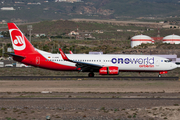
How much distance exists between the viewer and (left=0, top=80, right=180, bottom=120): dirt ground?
18938 mm

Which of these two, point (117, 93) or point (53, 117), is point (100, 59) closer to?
point (117, 93)

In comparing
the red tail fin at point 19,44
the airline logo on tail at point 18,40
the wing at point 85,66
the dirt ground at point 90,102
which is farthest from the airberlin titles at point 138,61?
the airline logo on tail at point 18,40

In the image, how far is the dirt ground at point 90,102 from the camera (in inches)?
746

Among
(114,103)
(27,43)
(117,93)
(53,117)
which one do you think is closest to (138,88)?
(117,93)

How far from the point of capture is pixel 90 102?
22.8 meters

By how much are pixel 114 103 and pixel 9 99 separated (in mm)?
8298

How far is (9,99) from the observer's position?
2381cm

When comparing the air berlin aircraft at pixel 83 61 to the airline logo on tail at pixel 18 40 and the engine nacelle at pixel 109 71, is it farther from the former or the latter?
the engine nacelle at pixel 109 71

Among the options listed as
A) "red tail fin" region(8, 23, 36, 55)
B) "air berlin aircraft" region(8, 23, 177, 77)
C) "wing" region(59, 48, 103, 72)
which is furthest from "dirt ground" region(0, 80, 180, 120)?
"red tail fin" region(8, 23, 36, 55)

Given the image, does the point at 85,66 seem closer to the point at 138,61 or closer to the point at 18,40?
the point at 138,61

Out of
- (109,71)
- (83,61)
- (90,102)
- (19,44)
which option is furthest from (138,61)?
(90,102)

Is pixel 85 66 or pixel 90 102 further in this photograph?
pixel 85 66

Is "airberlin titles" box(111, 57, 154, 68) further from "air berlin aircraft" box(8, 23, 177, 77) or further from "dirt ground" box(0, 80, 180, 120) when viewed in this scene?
"dirt ground" box(0, 80, 180, 120)

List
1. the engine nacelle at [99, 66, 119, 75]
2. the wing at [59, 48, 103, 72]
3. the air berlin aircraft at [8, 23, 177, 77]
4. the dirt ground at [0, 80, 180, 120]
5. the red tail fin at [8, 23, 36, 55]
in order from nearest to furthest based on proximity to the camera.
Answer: the dirt ground at [0, 80, 180, 120], the engine nacelle at [99, 66, 119, 75], the wing at [59, 48, 103, 72], the air berlin aircraft at [8, 23, 177, 77], the red tail fin at [8, 23, 36, 55]
